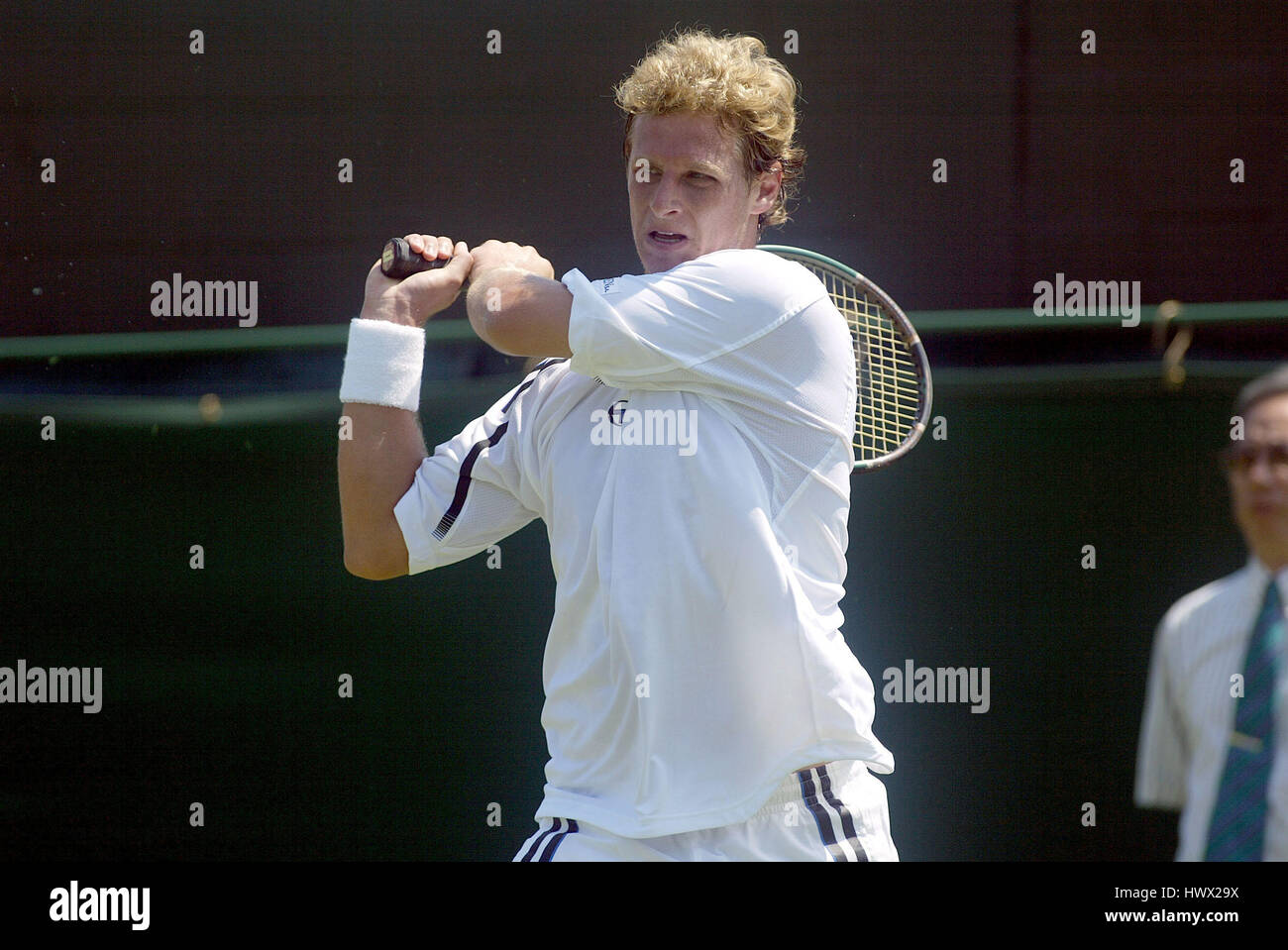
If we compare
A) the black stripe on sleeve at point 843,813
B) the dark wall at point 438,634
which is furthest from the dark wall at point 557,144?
the black stripe on sleeve at point 843,813

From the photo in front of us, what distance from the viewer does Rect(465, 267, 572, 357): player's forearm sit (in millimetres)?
1840

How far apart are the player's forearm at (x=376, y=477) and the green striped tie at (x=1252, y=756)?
108cm

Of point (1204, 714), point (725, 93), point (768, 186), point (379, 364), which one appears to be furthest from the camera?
point (768, 186)

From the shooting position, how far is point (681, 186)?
204 cm

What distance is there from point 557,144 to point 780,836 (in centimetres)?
177

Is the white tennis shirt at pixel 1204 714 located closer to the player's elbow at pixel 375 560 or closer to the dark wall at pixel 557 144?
the player's elbow at pixel 375 560

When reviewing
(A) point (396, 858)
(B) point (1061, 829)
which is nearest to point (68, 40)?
(A) point (396, 858)

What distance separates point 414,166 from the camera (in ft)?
10.2

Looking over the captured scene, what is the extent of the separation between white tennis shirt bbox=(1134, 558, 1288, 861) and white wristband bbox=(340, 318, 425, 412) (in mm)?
1001

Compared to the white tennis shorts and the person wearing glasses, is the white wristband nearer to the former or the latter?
the white tennis shorts

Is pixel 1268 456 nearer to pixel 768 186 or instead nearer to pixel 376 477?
pixel 768 186

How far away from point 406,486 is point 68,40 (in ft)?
5.51

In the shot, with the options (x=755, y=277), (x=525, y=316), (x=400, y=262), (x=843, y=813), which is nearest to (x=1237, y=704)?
(x=843, y=813)
